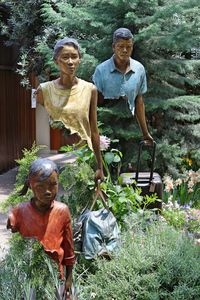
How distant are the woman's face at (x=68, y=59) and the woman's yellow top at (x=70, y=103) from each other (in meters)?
0.14

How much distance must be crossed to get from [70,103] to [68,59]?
28 cm

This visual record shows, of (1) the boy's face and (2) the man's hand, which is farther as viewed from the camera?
(2) the man's hand

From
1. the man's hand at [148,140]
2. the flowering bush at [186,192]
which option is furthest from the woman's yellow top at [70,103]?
the flowering bush at [186,192]

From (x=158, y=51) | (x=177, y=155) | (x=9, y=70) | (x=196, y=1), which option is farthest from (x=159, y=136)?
(x=9, y=70)

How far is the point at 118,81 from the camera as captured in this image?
360cm

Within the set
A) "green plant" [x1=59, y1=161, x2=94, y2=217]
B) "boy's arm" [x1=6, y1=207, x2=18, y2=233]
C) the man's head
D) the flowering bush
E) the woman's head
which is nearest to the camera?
"boy's arm" [x1=6, y1=207, x2=18, y2=233]

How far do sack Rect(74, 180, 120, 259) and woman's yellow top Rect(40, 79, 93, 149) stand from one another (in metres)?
0.50

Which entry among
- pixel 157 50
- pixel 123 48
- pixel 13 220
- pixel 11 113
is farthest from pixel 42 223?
pixel 11 113

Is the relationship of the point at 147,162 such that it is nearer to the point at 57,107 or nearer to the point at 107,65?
the point at 107,65

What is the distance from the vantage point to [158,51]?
7027mm

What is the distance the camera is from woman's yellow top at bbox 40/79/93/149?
9.82 ft

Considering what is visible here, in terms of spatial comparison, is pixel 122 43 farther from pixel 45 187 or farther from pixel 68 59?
pixel 45 187

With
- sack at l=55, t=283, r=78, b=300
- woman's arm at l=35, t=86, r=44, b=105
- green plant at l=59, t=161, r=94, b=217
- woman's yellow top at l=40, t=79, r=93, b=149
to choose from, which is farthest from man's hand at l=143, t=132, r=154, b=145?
sack at l=55, t=283, r=78, b=300

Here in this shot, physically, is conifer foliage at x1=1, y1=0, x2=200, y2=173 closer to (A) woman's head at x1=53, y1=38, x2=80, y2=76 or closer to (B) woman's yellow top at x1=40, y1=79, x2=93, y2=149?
(B) woman's yellow top at x1=40, y1=79, x2=93, y2=149
